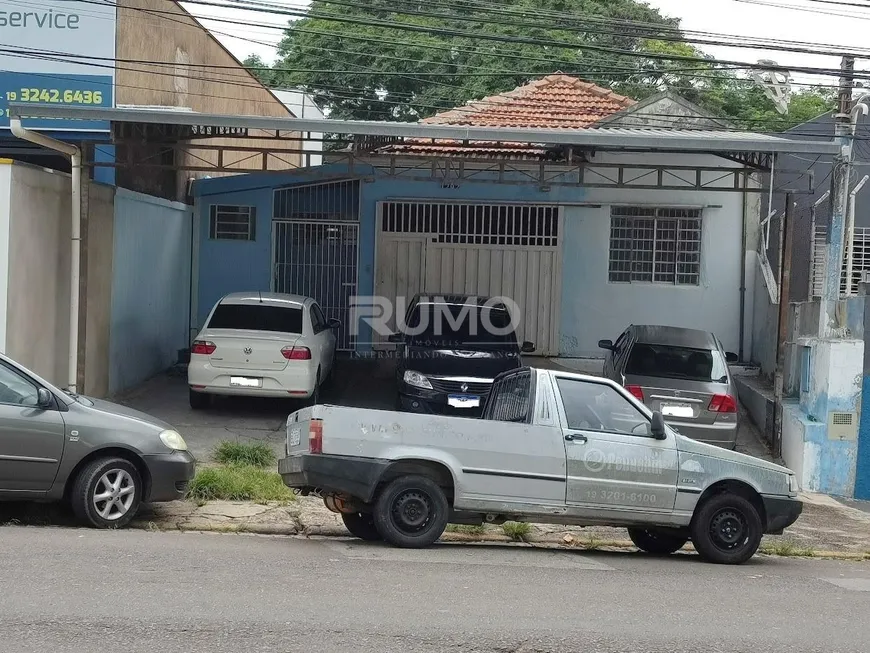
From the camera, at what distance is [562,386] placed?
912 cm

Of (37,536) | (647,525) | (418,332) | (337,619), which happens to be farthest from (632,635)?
(418,332)

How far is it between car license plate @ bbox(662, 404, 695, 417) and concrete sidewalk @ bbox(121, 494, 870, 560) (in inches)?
97.1

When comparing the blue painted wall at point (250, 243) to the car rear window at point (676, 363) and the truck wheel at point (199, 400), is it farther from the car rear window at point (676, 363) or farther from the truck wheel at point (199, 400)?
the car rear window at point (676, 363)

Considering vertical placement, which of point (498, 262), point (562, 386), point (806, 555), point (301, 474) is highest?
point (498, 262)

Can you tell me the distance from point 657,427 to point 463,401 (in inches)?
217

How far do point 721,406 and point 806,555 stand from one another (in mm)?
3446

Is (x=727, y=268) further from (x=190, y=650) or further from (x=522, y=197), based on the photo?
(x=190, y=650)

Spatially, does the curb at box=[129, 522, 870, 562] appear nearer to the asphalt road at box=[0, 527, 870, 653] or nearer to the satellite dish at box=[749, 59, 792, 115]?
the asphalt road at box=[0, 527, 870, 653]

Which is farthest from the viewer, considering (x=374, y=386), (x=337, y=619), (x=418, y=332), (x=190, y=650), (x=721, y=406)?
(x=374, y=386)

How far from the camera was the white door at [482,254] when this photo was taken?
2064cm

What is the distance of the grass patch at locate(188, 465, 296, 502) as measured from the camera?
10.7m

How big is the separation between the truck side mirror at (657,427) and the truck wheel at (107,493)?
438 cm

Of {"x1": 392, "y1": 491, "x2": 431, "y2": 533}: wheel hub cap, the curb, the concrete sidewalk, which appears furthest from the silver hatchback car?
{"x1": 392, "y1": 491, "x2": 431, "y2": 533}: wheel hub cap

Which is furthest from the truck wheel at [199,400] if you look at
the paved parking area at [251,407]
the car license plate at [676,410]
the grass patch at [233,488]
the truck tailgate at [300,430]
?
the truck tailgate at [300,430]
